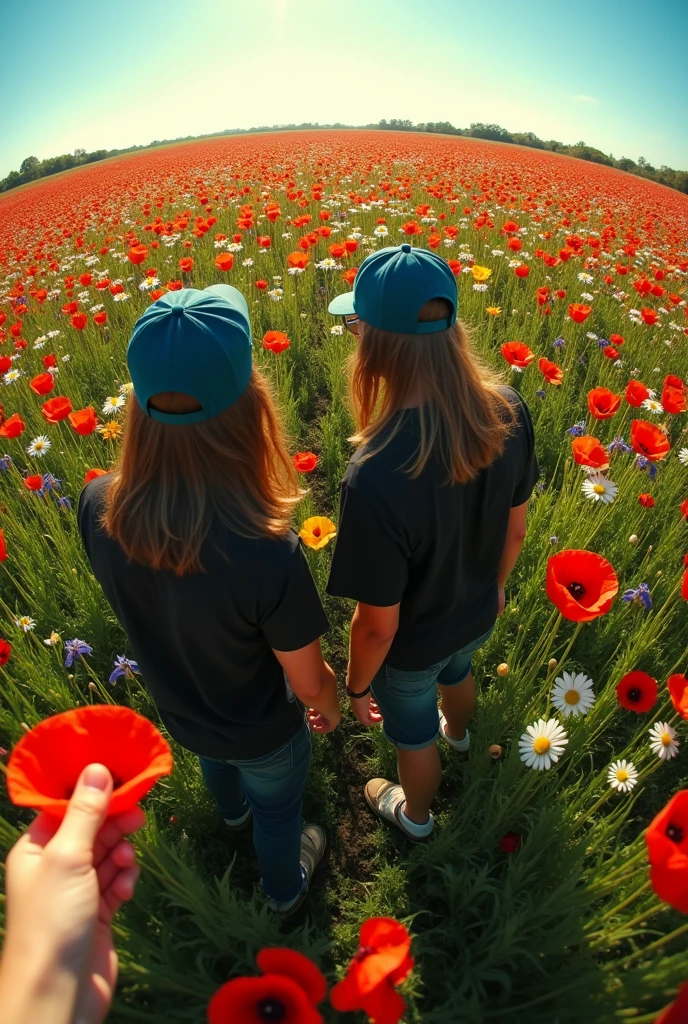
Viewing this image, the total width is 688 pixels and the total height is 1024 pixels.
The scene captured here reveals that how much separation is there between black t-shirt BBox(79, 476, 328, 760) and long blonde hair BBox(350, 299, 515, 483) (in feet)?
1.25

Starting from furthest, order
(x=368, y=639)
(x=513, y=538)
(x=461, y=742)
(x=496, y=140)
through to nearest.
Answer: (x=496, y=140) < (x=461, y=742) < (x=513, y=538) < (x=368, y=639)

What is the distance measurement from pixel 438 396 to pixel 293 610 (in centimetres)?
60

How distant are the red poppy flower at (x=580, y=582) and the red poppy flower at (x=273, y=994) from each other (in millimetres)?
940

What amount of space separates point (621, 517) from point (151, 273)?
14.7ft

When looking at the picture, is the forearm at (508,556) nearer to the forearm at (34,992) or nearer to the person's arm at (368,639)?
the person's arm at (368,639)

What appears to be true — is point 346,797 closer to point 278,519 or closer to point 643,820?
point 643,820

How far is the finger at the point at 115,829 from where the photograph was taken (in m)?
0.90

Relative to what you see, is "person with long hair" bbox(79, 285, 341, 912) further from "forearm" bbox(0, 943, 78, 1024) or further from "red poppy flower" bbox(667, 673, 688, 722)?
"red poppy flower" bbox(667, 673, 688, 722)

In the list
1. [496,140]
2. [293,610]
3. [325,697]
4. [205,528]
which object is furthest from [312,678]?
[496,140]

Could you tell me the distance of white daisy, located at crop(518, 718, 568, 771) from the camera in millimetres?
1540

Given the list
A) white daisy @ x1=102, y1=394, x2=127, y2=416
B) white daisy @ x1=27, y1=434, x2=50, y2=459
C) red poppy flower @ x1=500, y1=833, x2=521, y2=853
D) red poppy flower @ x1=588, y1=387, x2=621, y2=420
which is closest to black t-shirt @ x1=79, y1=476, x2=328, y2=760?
red poppy flower @ x1=500, y1=833, x2=521, y2=853

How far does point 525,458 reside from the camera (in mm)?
1435

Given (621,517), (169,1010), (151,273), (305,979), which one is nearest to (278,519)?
(305,979)

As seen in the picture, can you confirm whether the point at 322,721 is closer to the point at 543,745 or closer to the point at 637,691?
the point at 543,745
